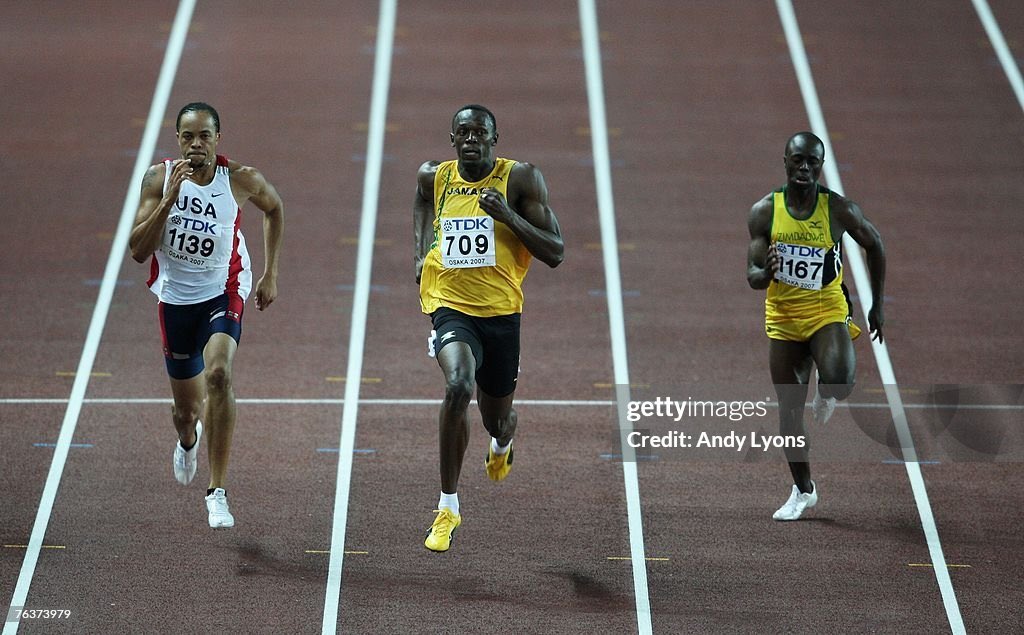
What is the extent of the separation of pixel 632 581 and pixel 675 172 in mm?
5315

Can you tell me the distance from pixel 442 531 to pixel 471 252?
1.19m

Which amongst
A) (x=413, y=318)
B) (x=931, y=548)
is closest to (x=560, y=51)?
(x=413, y=318)

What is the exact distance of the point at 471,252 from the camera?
6.07 meters

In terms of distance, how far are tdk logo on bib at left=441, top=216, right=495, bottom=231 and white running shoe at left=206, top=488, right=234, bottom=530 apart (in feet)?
5.33

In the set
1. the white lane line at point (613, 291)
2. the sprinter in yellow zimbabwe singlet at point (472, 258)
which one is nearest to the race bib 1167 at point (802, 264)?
the sprinter in yellow zimbabwe singlet at point (472, 258)

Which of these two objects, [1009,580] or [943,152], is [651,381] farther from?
[943,152]

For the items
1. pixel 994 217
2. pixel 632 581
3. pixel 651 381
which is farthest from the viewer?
pixel 994 217

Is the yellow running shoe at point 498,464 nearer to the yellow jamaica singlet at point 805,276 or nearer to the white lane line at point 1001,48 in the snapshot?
the yellow jamaica singlet at point 805,276

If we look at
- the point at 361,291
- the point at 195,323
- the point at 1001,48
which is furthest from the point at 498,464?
the point at 1001,48

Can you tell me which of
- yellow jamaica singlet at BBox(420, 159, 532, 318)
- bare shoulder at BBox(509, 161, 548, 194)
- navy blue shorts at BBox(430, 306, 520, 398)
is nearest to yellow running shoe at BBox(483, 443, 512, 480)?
navy blue shorts at BBox(430, 306, 520, 398)

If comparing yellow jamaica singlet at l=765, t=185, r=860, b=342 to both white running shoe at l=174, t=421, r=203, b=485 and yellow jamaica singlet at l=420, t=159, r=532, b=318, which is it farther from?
white running shoe at l=174, t=421, r=203, b=485

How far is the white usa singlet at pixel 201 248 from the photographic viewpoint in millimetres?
6188

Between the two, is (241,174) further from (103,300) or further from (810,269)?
(103,300)

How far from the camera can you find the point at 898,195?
35.4 ft
